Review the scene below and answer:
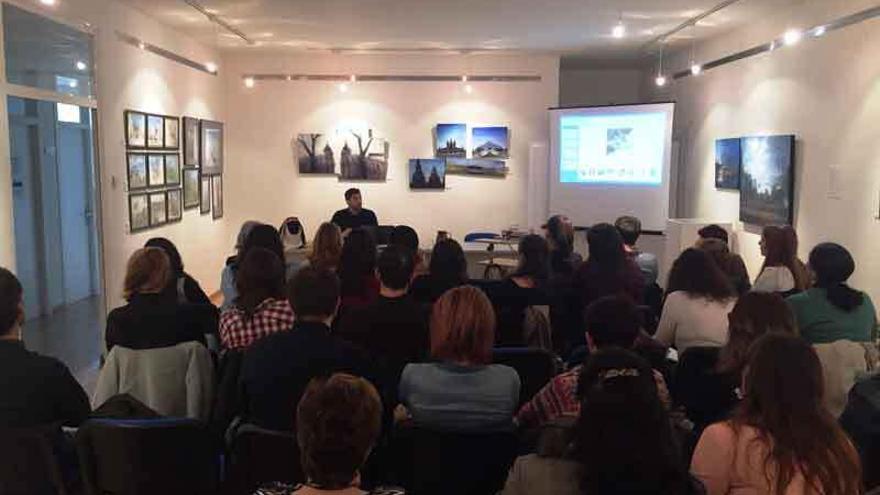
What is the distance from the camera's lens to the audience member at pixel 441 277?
4.16m

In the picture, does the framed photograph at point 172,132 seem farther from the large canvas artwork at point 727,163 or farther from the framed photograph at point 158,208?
the large canvas artwork at point 727,163

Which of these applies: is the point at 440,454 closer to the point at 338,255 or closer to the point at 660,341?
the point at 660,341

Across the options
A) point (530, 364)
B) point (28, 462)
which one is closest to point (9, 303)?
point (28, 462)

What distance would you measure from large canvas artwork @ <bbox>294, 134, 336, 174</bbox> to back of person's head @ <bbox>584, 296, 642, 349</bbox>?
747 centimetres

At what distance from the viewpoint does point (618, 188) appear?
9.04 metres

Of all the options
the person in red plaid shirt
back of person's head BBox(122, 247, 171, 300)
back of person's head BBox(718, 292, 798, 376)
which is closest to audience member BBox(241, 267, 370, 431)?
the person in red plaid shirt

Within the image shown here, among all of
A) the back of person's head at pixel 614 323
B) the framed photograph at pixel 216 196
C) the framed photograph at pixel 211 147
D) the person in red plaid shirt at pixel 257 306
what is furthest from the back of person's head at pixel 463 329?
the framed photograph at pixel 216 196

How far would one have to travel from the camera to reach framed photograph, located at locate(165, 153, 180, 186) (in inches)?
297

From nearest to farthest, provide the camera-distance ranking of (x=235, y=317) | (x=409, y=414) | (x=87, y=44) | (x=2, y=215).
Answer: (x=409, y=414)
(x=235, y=317)
(x=2, y=215)
(x=87, y=44)

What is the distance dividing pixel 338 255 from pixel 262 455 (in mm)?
2332

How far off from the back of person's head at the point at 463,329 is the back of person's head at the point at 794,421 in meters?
0.98

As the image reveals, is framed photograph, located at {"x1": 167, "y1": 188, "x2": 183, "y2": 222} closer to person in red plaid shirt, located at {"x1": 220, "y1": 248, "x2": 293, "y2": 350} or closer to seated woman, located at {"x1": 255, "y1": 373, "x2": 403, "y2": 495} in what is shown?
person in red plaid shirt, located at {"x1": 220, "y1": 248, "x2": 293, "y2": 350}

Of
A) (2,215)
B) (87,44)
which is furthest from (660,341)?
(87,44)

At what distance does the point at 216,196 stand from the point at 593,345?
7.51 metres
